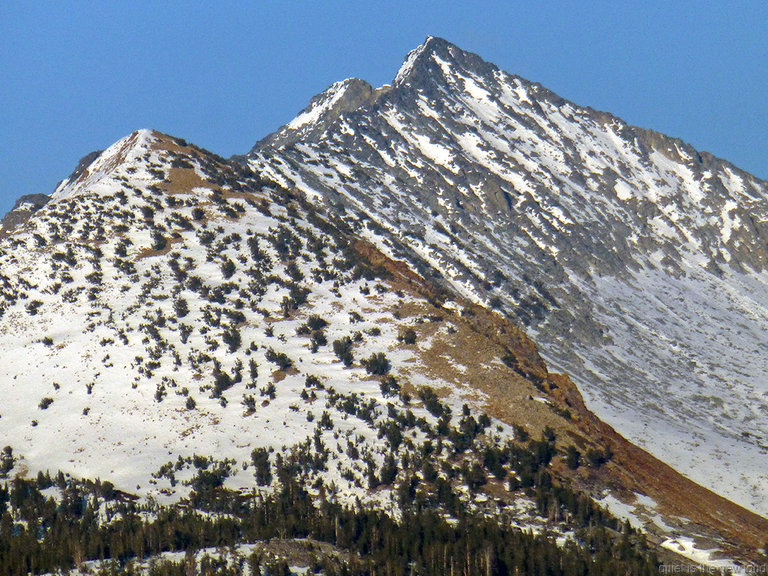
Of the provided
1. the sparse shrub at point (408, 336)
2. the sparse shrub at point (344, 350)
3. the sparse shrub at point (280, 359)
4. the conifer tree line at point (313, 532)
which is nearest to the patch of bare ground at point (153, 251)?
the sparse shrub at point (280, 359)

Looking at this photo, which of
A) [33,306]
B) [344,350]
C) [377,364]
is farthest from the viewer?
[33,306]

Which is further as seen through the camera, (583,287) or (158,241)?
(583,287)

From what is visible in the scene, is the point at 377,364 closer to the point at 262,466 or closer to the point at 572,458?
the point at 262,466

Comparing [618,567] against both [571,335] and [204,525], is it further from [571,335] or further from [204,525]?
[571,335]

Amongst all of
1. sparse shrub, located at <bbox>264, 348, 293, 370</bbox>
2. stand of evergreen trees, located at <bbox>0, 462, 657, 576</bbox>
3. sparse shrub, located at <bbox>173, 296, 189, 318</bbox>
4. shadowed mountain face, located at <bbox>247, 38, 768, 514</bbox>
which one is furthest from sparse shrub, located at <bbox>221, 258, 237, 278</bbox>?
shadowed mountain face, located at <bbox>247, 38, 768, 514</bbox>

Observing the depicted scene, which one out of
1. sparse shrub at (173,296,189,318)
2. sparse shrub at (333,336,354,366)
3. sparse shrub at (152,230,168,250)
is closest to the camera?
sparse shrub at (333,336,354,366)

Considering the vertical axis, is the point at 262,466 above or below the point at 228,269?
below

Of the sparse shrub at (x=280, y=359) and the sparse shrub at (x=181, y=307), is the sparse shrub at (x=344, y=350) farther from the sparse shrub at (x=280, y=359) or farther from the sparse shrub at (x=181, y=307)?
the sparse shrub at (x=181, y=307)

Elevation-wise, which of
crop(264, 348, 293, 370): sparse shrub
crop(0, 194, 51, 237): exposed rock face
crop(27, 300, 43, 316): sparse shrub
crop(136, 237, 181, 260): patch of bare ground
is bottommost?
crop(264, 348, 293, 370): sparse shrub

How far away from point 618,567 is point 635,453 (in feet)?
89.3

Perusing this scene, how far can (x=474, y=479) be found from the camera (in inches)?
2763

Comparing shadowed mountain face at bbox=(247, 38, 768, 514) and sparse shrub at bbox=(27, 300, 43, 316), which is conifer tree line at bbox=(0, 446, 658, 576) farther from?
shadowed mountain face at bbox=(247, 38, 768, 514)

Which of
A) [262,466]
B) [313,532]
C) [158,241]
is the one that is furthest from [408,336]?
[158,241]

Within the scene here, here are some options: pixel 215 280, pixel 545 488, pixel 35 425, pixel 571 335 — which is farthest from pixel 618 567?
pixel 571 335
